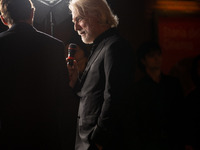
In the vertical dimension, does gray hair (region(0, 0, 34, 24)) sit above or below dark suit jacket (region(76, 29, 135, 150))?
above

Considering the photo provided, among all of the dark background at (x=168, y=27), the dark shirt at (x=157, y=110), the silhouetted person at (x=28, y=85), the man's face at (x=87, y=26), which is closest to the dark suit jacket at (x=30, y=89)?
the silhouetted person at (x=28, y=85)

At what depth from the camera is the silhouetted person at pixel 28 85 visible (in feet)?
5.07

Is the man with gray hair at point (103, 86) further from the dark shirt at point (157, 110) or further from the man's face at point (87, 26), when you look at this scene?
the dark shirt at point (157, 110)

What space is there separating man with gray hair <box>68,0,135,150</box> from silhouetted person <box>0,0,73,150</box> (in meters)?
0.16

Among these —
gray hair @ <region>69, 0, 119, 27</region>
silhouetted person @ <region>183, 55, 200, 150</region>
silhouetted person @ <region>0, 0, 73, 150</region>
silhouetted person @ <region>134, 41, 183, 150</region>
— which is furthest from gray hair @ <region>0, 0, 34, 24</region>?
silhouetted person @ <region>183, 55, 200, 150</region>

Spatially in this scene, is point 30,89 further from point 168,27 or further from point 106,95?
point 168,27

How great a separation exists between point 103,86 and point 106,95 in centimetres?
11

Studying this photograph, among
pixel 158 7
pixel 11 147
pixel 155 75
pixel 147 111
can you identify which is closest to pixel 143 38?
pixel 158 7

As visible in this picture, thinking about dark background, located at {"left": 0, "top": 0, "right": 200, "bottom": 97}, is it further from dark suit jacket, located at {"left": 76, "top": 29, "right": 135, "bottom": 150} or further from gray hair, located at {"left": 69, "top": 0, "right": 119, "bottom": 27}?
dark suit jacket, located at {"left": 76, "top": 29, "right": 135, "bottom": 150}

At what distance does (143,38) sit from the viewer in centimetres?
411

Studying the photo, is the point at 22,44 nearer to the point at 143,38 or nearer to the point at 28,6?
the point at 28,6

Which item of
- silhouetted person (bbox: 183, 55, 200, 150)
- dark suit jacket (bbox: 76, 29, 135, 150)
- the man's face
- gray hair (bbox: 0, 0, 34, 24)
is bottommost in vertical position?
silhouetted person (bbox: 183, 55, 200, 150)

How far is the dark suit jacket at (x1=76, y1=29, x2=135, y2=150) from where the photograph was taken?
159 centimetres

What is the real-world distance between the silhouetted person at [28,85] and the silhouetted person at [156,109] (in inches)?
32.0
